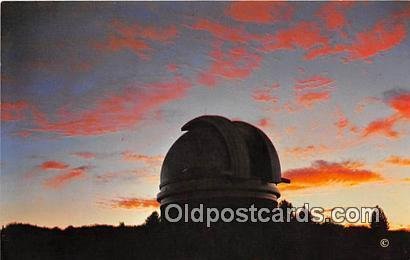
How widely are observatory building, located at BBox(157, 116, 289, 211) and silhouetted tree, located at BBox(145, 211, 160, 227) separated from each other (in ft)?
0.72

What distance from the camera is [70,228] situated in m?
8.95

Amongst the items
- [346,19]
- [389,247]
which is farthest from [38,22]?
[389,247]

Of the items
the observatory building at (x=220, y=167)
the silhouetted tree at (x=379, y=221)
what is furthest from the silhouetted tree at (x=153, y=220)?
the silhouetted tree at (x=379, y=221)

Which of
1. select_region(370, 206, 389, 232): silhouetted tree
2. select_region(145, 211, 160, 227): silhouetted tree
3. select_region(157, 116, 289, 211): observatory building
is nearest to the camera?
select_region(370, 206, 389, 232): silhouetted tree

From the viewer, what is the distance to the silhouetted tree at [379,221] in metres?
8.77

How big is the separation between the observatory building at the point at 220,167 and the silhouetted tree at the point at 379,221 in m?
1.70

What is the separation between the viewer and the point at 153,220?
9633mm

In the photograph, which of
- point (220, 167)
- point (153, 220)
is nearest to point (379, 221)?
point (220, 167)

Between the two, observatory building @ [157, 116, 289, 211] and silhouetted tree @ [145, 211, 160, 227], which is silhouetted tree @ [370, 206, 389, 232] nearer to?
observatory building @ [157, 116, 289, 211]

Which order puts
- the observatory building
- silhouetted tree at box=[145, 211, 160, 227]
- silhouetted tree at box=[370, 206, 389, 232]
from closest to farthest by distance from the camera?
silhouetted tree at box=[370, 206, 389, 232], the observatory building, silhouetted tree at box=[145, 211, 160, 227]

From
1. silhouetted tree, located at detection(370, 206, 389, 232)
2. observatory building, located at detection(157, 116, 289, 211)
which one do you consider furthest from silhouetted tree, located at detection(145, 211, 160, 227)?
silhouetted tree, located at detection(370, 206, 389, 232)

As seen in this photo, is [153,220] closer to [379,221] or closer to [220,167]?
[220,167]

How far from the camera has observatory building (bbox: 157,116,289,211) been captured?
9.27 m

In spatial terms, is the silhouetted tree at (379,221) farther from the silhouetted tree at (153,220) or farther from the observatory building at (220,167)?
the silhouetted tree at (153,220)
